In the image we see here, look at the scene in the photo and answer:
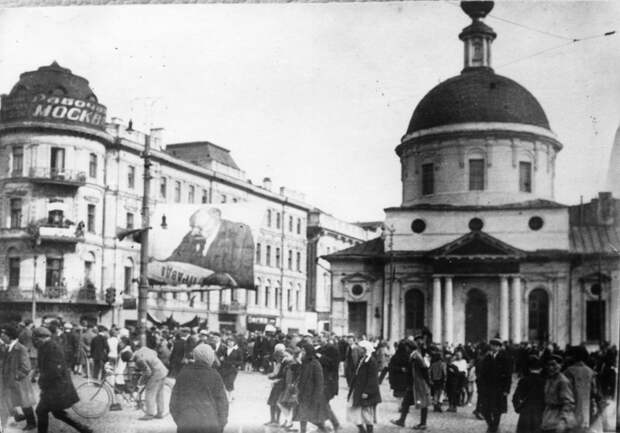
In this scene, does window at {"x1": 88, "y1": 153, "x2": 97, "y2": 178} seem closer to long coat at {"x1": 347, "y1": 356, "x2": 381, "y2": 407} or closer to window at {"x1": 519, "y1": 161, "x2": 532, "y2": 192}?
long coat at {"x1": 347, "y1": 356, "x2": 381, "y2": 407}

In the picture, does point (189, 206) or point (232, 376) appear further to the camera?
point (189, 206)

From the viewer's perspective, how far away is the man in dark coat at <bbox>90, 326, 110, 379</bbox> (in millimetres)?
12805

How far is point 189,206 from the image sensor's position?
1254cm

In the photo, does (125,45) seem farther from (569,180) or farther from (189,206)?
(569,180)

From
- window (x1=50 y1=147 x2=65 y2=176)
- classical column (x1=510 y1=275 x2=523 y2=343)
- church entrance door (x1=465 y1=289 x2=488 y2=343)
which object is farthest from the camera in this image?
church entrance door (x1=465 y1=289 x2=488 y2=343)

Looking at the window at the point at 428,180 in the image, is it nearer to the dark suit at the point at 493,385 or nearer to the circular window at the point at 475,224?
the circular window at the point at 475,224

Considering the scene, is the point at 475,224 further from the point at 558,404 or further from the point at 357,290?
the point at 558,404

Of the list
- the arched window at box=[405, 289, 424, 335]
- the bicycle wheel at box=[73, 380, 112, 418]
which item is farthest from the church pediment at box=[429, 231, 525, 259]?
the bicycle wheel at box=[73, 380, 112, 418]

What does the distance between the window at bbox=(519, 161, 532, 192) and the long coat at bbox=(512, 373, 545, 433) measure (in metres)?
8.06

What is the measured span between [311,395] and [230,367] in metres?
2.08

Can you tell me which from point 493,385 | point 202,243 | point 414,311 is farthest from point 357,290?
point 493,385

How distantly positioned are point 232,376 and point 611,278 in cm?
484

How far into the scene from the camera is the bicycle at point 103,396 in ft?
31.5

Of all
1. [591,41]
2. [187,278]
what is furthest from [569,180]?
[187,278]
